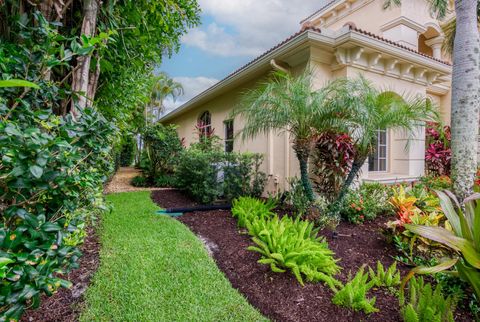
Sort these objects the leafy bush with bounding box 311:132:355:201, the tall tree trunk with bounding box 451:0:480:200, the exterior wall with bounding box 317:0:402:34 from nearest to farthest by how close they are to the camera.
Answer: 1. the tall tree trunk with bounding box 451:0:480:200
2. the leafy bush with bounding box 311:132:355:201
3. the exterior wall with bounding box 317:0:402:34

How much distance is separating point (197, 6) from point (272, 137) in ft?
12.3

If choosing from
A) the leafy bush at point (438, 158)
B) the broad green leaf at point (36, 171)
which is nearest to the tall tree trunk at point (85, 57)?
the broad green leaf at point (36, 171)

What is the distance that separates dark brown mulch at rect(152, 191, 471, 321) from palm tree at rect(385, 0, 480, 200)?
5.64ft

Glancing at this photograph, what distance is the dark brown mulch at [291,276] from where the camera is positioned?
7.84ft

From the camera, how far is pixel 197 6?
4.40m

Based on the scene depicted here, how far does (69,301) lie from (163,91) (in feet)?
69.9

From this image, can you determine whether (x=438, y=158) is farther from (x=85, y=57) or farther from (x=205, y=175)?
(x=85, y=57)

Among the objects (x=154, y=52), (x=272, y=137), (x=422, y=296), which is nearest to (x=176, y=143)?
(x=272, y=137)

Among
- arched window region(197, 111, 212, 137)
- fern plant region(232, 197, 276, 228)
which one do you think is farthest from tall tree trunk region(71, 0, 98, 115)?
arched window region(197, 111, 212, 137)

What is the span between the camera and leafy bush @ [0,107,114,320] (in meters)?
1.28

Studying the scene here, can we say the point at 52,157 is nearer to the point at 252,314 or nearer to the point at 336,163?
the point at 252,314

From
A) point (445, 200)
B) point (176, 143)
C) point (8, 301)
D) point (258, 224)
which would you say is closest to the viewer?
point (8, 301)

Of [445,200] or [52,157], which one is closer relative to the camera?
[52,157]

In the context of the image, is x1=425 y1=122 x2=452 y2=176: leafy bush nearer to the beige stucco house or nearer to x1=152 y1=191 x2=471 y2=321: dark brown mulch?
the beige stucco house
